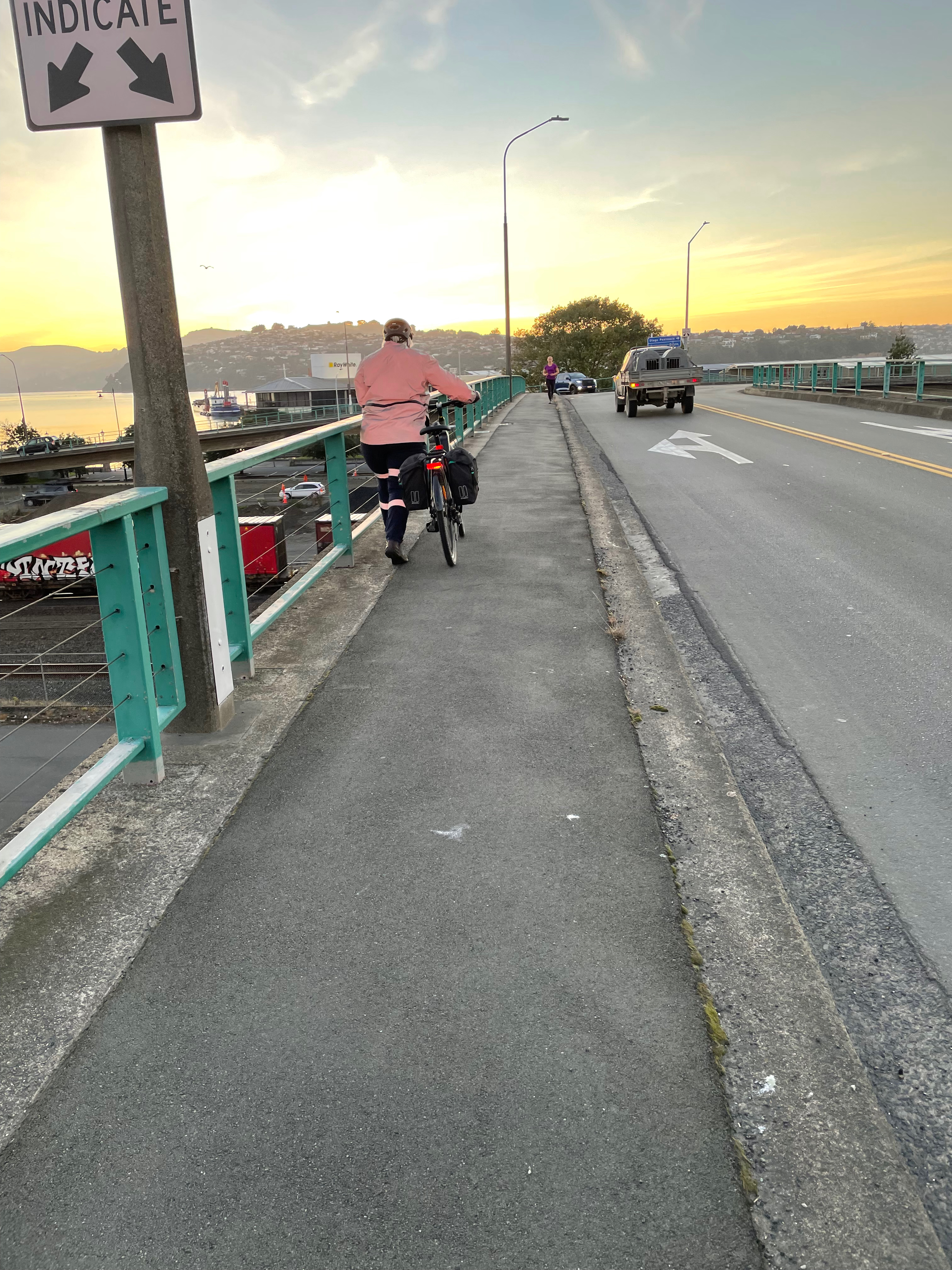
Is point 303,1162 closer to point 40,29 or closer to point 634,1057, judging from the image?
point 634,1057

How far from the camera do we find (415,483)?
7.41 meters

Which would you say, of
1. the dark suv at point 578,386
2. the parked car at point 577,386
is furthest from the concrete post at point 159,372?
the dark suv at point 578,386

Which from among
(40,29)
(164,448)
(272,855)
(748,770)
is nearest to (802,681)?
(748,770)

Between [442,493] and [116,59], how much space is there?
4.23 metres

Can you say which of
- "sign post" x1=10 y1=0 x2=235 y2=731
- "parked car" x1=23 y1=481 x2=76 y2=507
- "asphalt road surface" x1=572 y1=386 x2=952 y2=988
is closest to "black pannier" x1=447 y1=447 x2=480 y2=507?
"asphalt road surface" x1=572 y1=386 x2=952 y2=988

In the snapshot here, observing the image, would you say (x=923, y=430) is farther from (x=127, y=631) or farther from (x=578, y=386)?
(x=578, y=386)

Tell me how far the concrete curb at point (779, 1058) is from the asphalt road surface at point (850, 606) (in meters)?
0.44

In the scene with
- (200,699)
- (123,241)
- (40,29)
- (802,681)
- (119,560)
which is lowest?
(802,681)

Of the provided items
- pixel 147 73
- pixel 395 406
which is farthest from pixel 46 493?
pixel 147 73

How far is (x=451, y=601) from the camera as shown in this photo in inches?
254

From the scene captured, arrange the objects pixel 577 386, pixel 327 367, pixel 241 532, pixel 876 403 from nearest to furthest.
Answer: pixel 241 532, pixel 876 403, pixel 577 386, pixel 327 367

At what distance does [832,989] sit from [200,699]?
111 inches

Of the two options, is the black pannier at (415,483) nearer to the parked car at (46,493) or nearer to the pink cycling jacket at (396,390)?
the pink cycling jacket at (396,390)

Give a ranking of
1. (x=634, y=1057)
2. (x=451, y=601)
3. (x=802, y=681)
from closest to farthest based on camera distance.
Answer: (x=634, y=1057) < (x=802, y=681) < (x=451, y=601)
